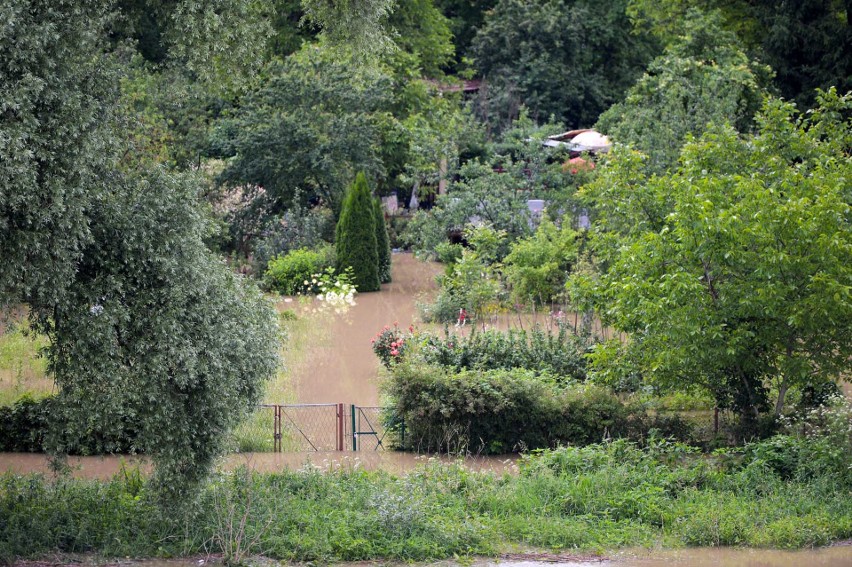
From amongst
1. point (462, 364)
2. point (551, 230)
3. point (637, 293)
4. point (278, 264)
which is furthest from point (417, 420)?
point (278, 264)

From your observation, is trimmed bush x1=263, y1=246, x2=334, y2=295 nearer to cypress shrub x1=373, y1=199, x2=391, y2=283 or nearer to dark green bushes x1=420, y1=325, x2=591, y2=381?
cypress shrub x1=373, y1=199, x2=391, y2=283

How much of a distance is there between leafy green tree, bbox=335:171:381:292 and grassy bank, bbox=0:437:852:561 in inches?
545

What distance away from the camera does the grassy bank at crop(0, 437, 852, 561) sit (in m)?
9.19

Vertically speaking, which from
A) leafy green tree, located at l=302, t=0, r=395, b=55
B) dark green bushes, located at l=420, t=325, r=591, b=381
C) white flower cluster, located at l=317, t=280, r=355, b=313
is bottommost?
dark green bushes, located at l=420, t=325, r=591, b=381

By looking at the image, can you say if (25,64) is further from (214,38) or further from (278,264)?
(278,264)

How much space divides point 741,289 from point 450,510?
4411mm

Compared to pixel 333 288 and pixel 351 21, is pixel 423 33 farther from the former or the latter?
pixel 351 21

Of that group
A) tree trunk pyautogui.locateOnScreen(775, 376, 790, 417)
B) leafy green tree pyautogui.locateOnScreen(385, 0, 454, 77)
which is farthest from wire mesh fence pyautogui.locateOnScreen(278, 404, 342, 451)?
leafy green tree pyautogui.locateOnScreen(385, 0, 454, 77)

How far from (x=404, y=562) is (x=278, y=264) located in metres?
15.6

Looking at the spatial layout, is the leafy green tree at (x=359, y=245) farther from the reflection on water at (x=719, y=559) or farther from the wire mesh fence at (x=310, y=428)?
the reflection on water at (x=719, y=559)

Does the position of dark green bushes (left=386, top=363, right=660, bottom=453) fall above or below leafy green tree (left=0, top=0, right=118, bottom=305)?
below

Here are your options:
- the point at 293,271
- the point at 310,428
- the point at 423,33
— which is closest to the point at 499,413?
the point at 310,428

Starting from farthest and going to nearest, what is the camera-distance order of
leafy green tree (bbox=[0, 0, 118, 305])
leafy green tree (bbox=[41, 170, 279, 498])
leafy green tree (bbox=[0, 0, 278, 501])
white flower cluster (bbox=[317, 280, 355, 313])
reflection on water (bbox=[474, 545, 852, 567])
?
white flower cluster (bbox=[317, 280, 355, 313]) < reflection on water (bbox=[474, 545, 852, 567]) < leafy green tree (bbox=[41, 170, 279, 498]) < leafy green tree (bbox=[0, 0, 278, 501]) < leafy green tree (bbox=[0, 0, 118, 305])

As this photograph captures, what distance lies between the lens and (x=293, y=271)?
2428 centimetres
